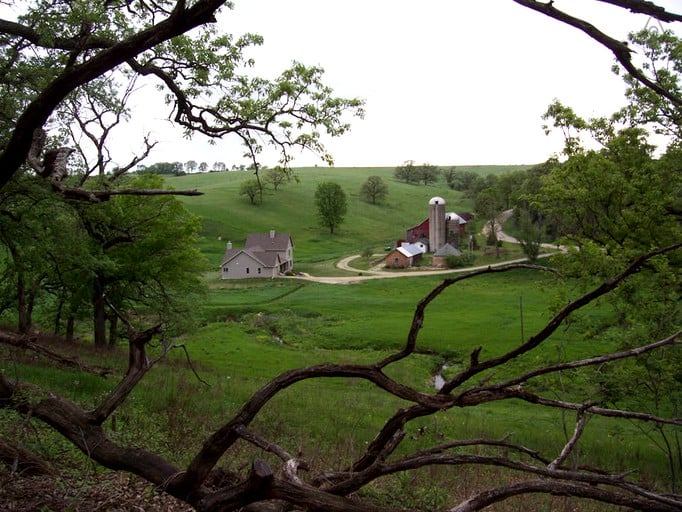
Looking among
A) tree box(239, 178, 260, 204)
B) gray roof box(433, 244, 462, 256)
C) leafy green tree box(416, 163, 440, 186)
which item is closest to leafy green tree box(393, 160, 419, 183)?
leafy green tree box(416, 163, 440, 186)

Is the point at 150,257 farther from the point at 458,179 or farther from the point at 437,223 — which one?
the point at 458,179

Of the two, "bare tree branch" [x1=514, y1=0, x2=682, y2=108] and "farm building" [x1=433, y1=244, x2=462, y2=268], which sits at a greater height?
"bare tree branch" [x1=514, y1=0, x2=682, y2=108]

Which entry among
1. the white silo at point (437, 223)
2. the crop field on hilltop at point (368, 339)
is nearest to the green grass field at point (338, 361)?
the crop field on hilltop at point (368, 339)

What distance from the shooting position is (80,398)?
10.1 m

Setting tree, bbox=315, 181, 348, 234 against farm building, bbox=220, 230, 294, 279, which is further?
tree, bbox=315, 181, 348, 234

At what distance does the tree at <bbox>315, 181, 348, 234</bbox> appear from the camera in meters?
98.6

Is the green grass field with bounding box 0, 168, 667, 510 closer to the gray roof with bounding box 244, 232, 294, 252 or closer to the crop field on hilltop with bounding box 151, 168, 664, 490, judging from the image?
the crop field on hilltop with bounding box 151, 168, 664, 490

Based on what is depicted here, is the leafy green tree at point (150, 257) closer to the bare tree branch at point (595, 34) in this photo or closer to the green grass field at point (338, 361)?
the green grass field at point (338, 361)

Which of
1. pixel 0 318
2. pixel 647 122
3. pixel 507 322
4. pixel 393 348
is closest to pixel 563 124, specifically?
pixel 647 122

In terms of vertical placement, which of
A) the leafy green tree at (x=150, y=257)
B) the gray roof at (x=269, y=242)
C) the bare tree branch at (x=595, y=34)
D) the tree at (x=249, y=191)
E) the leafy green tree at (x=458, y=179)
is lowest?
the gray roof at (x=269, y=242)

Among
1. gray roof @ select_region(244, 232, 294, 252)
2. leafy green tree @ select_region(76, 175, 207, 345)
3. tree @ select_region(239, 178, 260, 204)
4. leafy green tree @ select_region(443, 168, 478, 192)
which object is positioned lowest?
gray roof @ select_region(244, 232, 294, 252)

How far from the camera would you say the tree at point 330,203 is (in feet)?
324

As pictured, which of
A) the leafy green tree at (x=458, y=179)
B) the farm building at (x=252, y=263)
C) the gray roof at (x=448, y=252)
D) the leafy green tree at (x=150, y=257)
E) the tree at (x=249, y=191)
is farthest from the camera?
the leafy green tree at (x=458, y=179)

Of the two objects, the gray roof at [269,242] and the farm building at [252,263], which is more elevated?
the gray roof at [269,242]
